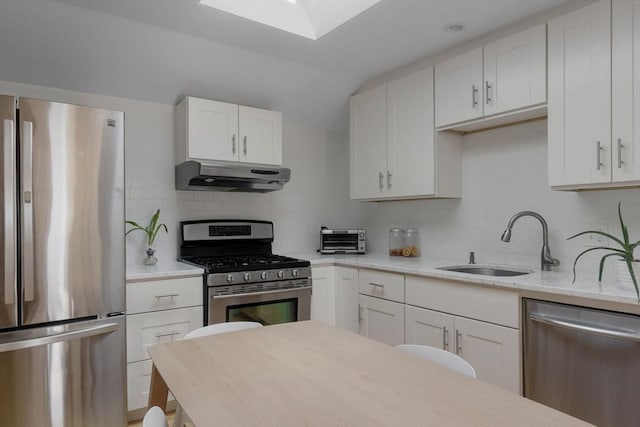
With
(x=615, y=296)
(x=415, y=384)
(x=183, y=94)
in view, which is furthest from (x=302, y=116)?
(x=415, y=384)

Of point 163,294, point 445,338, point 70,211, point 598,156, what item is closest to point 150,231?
point 163,294

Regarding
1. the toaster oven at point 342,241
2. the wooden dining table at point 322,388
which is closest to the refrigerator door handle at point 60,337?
the wooden dining table at point 322,388

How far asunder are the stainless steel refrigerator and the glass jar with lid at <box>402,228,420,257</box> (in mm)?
2179

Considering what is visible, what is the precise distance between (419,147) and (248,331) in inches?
79.0

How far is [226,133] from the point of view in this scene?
10.0 ft

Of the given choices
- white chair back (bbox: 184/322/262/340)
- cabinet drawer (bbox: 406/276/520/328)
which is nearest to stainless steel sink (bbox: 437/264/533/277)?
cabinet drawer (bbox: 406/276/520/328)

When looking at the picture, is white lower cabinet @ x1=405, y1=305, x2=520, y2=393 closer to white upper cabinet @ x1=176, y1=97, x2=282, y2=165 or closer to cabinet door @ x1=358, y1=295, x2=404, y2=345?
cabinet door @ x1=358, y1=295, x2=404, y2=345

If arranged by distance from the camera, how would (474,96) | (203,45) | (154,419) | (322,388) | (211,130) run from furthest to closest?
(211,130) < (203,45) < (474,96) < (322,388) < (154,419)

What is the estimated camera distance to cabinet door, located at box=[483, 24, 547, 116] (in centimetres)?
230

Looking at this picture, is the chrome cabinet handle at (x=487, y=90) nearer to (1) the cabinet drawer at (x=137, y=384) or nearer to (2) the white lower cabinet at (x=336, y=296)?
(2) the white lower cabinet at (x=336, y=296)

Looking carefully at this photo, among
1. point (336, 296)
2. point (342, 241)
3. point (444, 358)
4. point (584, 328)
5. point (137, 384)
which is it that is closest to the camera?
point (444, 358)

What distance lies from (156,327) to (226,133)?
1.45m

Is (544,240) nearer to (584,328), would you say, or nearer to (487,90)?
(584,328)

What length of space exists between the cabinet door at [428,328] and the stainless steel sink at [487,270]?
338 millimetres
